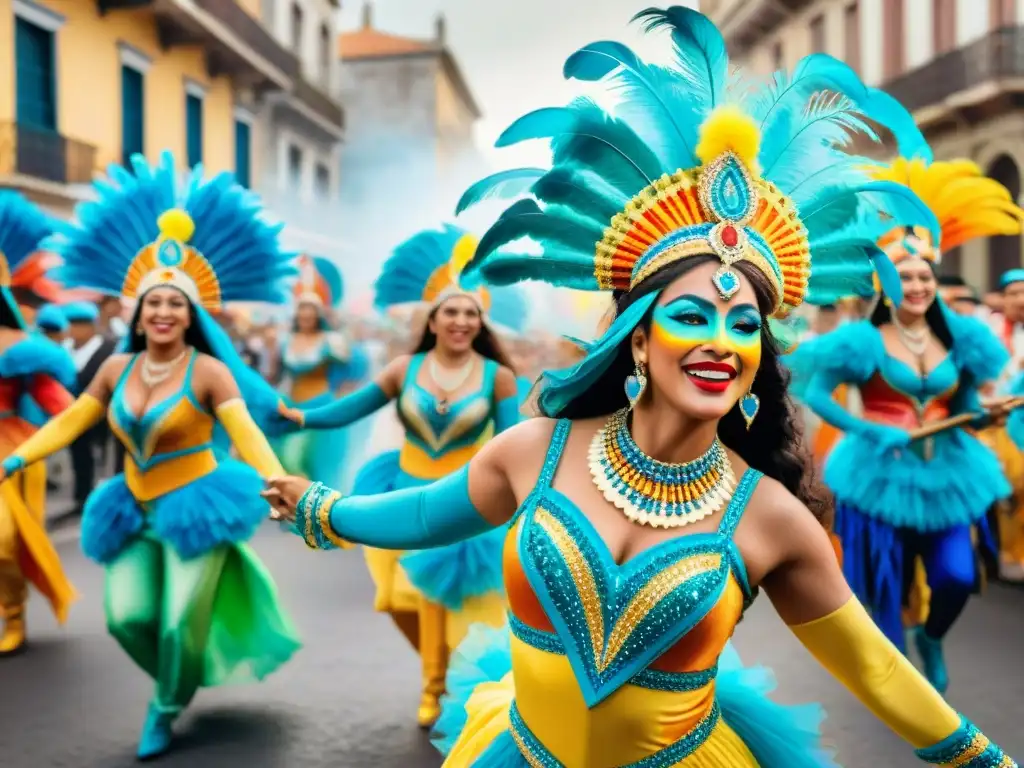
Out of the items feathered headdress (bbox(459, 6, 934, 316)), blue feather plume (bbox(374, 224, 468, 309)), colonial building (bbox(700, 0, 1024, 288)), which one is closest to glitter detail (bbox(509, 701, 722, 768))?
feathered headdress (bbox(459, 6, 934, 316))

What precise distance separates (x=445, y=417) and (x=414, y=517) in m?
2.82

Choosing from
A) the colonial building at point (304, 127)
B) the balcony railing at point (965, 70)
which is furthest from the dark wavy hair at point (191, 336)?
the colonial building at point (304, 127)

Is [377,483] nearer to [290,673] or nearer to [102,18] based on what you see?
[290,673]

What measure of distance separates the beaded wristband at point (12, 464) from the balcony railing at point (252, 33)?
19171 mm

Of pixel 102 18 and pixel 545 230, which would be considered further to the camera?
pixel 102 18

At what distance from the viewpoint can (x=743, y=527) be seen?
7.95 ft

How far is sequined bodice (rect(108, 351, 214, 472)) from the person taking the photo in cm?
478

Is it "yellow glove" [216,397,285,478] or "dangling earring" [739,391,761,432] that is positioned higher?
"dangling earring" [739,391,761,432]

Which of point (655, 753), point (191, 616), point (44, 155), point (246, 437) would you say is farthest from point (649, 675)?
point (44, 155)

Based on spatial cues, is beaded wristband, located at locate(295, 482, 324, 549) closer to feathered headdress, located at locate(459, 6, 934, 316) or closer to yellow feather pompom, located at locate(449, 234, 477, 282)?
feathered headdress, located at locate(459, 6, 934, 316)

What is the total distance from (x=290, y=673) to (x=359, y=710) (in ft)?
2.43

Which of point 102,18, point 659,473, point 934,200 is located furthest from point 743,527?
point 102,18

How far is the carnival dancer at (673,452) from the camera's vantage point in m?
2.35

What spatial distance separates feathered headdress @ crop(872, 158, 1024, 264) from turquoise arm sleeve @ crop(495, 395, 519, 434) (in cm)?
189
